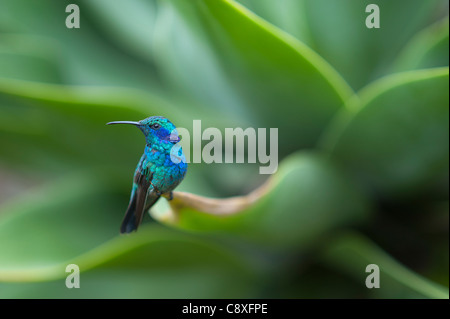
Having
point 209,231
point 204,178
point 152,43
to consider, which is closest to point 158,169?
point 209,231

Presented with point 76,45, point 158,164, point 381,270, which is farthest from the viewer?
point 76,45

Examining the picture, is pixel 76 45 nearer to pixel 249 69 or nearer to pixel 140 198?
pixel 249 69

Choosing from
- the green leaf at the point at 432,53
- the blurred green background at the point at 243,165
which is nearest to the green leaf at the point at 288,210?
the blurred green background at the point at 243,165

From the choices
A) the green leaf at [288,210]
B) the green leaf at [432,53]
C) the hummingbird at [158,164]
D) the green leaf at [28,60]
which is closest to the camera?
the hummingbird at [158,164]

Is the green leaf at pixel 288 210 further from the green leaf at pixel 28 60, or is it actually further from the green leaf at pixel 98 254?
the green leaf at pixel 28 60

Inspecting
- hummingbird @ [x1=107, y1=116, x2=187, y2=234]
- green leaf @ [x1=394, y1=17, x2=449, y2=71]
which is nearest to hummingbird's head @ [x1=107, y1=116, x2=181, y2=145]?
hummingbird @ [x1=107, y1=116, x2=187, y2=234]

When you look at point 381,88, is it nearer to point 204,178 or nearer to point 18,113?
point 204,178

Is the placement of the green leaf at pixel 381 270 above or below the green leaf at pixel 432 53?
below

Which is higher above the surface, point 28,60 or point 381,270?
point 28,60

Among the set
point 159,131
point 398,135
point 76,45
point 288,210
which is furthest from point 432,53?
point 76,45
